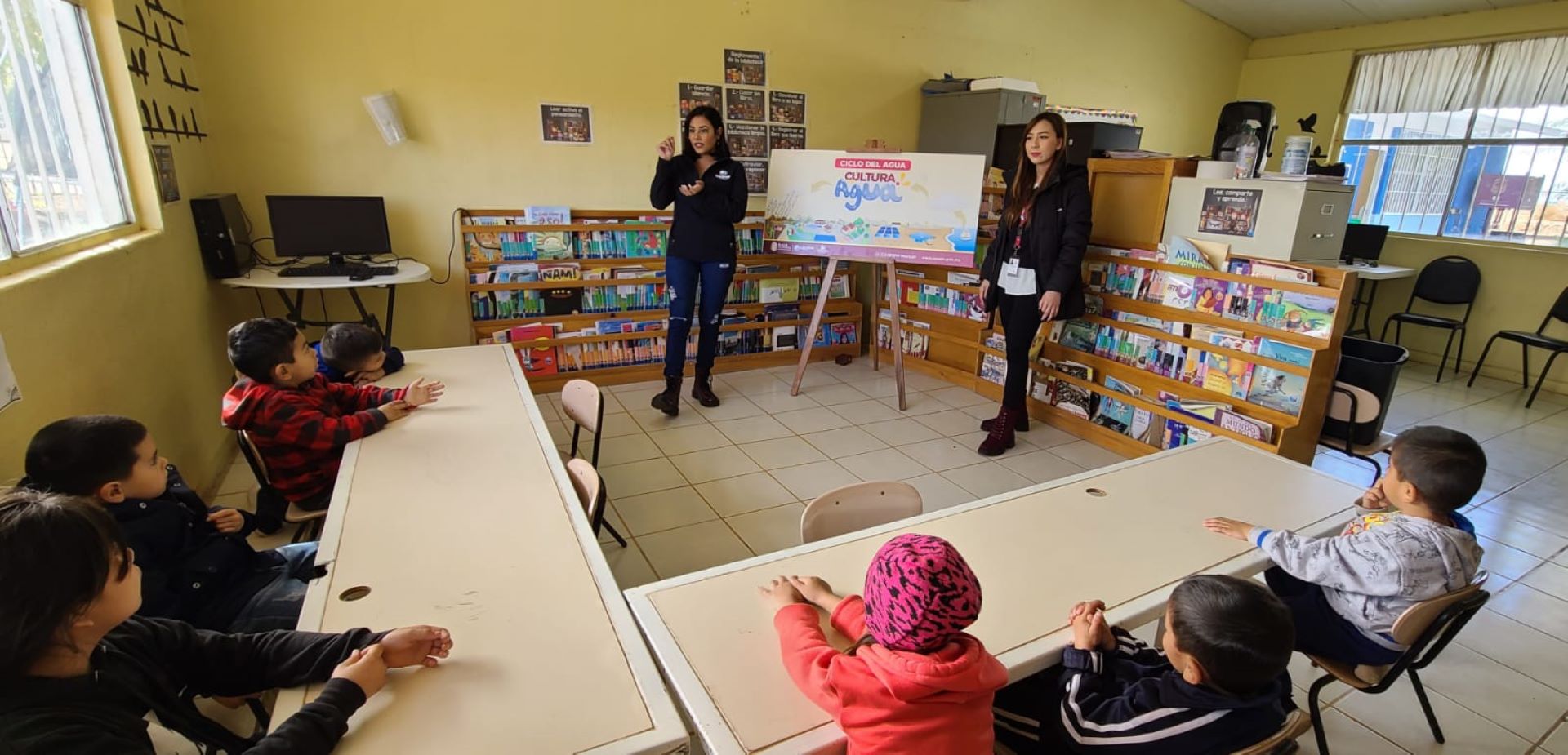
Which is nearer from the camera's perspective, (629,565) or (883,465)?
(629,565)

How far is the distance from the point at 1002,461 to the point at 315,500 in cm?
291

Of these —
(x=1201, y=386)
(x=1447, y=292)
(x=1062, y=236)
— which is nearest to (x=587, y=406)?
(x=1062, y=236)

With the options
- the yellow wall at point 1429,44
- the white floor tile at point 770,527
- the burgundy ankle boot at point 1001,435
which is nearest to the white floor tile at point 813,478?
the white floor tile at point 770,527

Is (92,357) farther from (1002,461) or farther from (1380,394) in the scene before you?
(1380,394)

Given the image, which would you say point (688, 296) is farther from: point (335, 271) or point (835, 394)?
point (335, 271)

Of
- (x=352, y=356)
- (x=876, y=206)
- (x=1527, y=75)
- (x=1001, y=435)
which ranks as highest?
(x=1527, y=75)

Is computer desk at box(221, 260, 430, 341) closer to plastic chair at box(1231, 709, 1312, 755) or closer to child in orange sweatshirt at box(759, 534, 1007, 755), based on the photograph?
child in orange sweatshirt at box(759, 534, 1007, 755)

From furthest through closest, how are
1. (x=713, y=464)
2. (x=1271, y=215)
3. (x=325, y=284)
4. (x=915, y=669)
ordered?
(x=713, y=464) → (x=325, y=284) → (x=1271, y=215) → (x=915, y=669)

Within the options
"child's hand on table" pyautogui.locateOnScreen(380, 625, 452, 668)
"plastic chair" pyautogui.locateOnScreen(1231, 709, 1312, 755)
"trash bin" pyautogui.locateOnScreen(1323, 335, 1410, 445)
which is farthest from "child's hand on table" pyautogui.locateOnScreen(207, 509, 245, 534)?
"trash bin" pyautogui.locateOnScreen(1323, 335, 1410, 445)

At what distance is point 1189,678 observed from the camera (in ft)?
3.69

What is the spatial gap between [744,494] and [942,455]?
1111mm

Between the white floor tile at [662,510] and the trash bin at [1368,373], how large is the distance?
8.67 feet

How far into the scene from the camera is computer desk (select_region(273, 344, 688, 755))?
98cm

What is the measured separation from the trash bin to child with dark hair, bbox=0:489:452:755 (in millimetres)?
3367
